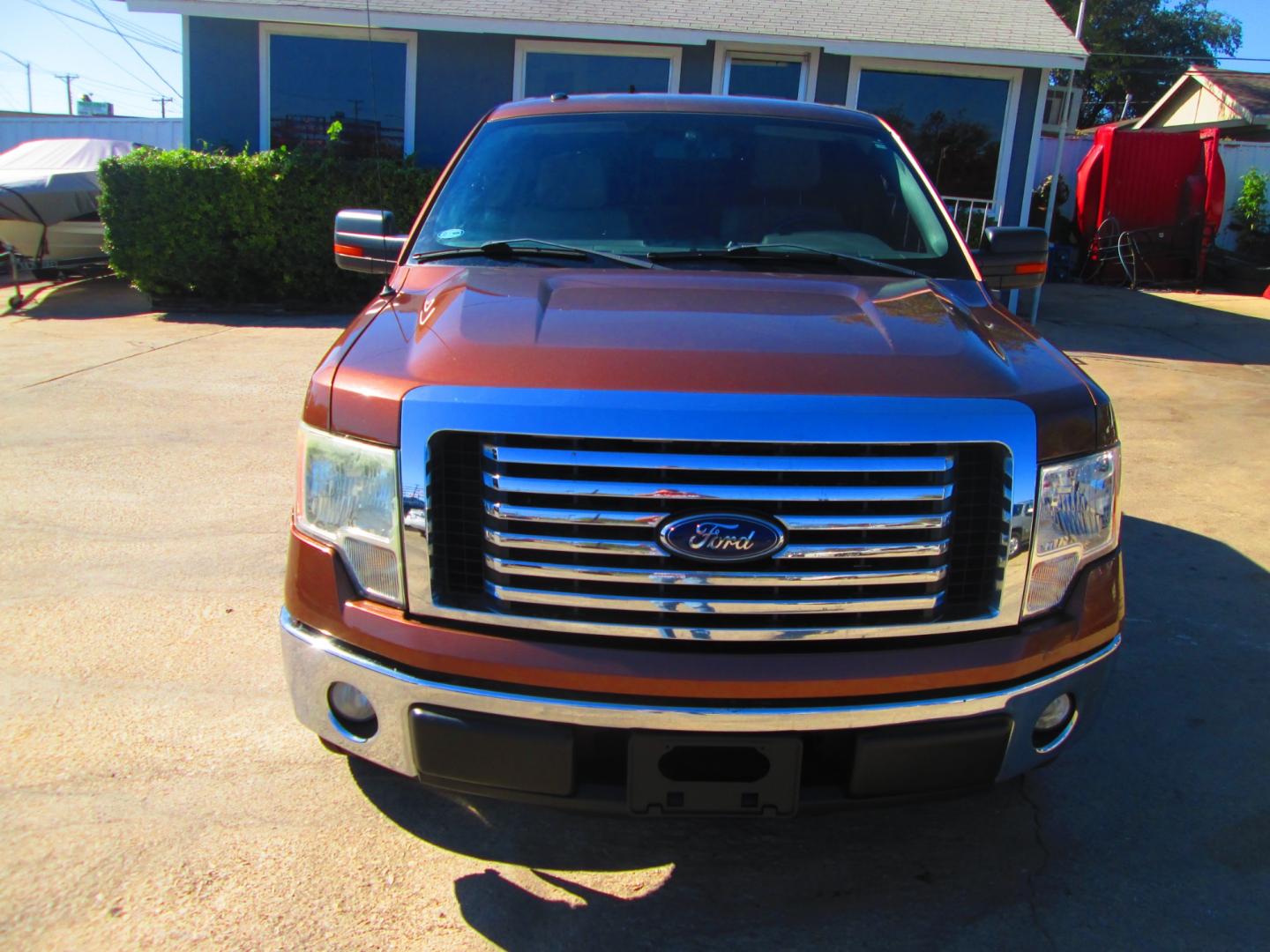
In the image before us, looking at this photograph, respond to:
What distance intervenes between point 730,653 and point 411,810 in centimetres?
118

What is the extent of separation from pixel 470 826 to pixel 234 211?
10461 mm

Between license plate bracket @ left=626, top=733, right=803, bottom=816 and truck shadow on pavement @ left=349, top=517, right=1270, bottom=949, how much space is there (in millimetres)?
105

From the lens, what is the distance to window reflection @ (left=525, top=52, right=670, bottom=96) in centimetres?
1279

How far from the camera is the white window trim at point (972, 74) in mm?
12523

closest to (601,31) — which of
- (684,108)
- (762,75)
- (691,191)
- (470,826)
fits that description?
(762,75)

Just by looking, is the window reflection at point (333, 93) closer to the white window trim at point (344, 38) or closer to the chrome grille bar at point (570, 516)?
the white window trim at point (344, 38)

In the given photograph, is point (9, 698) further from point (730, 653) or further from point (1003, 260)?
point (1003, 260)

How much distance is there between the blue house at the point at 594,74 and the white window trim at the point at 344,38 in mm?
16

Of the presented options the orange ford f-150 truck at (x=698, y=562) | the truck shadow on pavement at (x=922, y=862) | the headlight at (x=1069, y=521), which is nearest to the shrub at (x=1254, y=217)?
the truck shadow on pavement at (x=922, y=862)

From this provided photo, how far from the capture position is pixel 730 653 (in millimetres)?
2150

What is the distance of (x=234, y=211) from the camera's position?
11.6 m

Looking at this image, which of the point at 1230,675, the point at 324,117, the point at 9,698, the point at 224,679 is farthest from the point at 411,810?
the point at 324,117

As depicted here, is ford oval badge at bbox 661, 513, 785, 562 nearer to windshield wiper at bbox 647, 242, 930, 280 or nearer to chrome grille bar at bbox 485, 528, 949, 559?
chrome grille bar at bbox 485, 528, 949, 559

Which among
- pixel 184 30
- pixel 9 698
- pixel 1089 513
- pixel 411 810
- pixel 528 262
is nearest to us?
Result: pixel 1089 513
